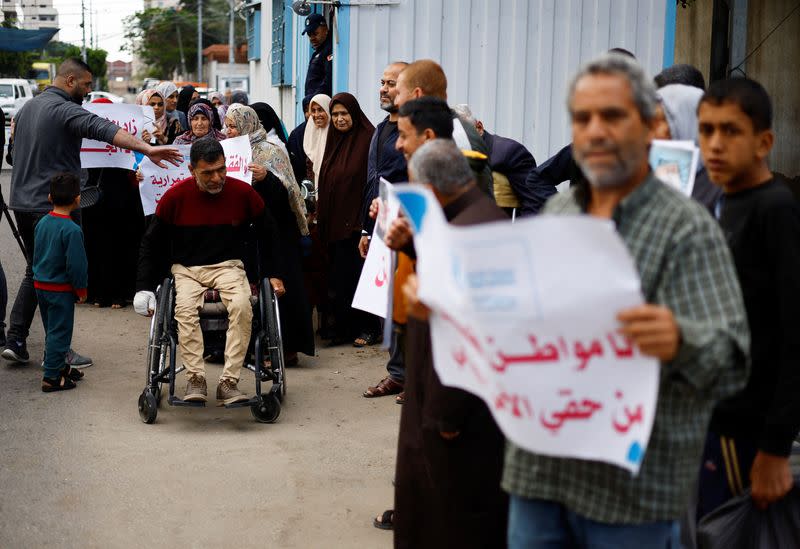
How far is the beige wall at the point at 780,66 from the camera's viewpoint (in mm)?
10172

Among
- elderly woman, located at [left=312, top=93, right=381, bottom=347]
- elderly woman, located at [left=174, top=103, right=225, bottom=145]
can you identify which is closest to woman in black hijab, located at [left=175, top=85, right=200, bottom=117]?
elderly woman, located at [left=174, top=103, right=225, bottom=145]

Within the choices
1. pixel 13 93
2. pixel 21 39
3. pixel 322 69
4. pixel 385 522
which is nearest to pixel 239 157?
pixel 322 69

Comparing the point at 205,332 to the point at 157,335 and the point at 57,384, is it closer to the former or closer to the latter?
the point at 157,335

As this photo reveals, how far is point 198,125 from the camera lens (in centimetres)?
975

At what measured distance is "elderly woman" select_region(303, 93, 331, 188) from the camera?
950 cm

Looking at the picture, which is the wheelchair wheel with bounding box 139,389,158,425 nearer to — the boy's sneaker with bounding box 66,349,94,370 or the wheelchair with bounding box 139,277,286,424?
the wheelchair with bounding box 139,277,286,424

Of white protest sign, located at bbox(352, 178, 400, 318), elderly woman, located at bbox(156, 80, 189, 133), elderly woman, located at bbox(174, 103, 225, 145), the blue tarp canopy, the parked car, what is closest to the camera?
white protest sign, located at bbox(352, 178, 400, 318)

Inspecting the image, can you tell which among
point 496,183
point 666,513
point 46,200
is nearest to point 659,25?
point 496,183

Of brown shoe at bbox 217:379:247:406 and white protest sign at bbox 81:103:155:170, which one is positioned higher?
white protest sign at bbox 81:103:155:170

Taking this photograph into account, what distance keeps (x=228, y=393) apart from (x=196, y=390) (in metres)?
0.19

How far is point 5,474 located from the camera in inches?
231

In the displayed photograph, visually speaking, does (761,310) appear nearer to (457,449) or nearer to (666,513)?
Answer: (666,513)

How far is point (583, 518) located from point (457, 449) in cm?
126

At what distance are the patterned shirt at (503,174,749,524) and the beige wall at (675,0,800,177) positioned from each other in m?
8.03
